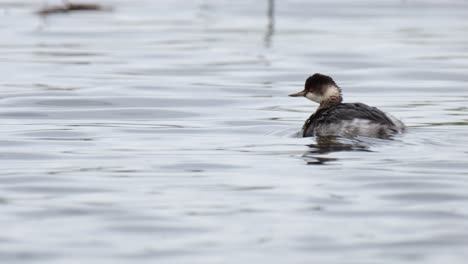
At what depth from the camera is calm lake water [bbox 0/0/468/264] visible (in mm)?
7926

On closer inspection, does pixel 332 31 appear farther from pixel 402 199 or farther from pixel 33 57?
pixel 402 199

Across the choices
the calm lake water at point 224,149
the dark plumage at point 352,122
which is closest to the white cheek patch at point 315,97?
the calm lake water at point 224,149

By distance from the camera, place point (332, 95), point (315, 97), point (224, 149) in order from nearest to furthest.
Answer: point (224, 149) → point (332, 95) → point (315, 97)

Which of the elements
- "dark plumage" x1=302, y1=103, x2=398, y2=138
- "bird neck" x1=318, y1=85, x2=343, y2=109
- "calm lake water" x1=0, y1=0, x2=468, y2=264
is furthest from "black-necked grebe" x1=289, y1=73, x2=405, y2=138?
"bird neck" x1=318, y1=85, x2=343, y2=109

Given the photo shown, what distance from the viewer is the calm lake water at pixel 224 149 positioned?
26.0 feet

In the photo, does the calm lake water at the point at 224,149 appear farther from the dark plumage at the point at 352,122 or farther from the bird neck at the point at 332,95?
the bird neck at the point at 332,95

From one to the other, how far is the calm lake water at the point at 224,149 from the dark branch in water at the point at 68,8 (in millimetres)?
1977

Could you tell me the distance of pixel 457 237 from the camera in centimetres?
792

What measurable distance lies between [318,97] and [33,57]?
8.28 metres

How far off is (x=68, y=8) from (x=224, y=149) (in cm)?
1674

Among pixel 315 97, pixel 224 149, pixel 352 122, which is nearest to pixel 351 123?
pixel 352 122

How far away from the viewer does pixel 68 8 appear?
27891mm

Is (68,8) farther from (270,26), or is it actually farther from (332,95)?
(332,95)

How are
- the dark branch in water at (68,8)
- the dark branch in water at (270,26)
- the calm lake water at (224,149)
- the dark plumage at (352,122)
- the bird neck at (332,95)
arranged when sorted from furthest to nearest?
the dark branch in water at (68,8) → the dark branch in water at (270,26) → the bird neck at (332,95) → the dark plumage at (352,122) → the calm lake water at (224,149)
